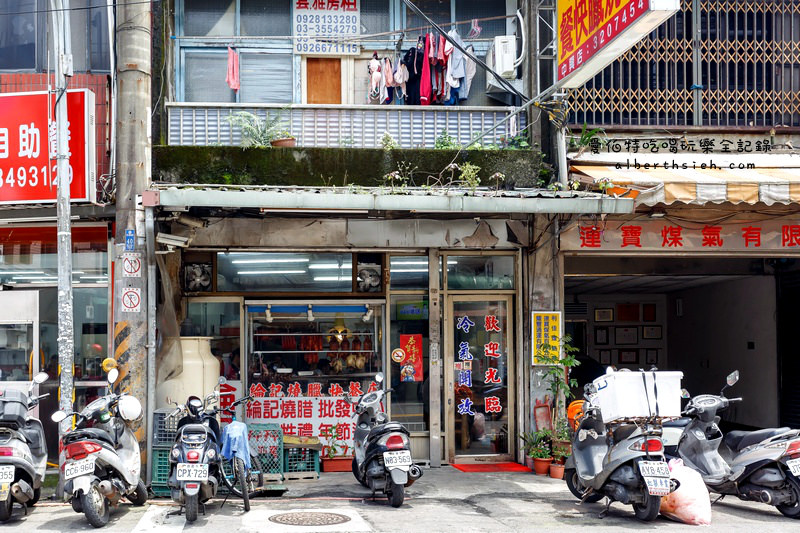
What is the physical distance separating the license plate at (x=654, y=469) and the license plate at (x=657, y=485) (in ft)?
0.13

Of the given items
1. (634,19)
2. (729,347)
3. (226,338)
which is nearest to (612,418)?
(634,19)

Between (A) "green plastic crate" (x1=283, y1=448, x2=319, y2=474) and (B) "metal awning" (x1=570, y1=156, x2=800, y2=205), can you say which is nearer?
(B) "metal awning" (x1=570, y1=156, x2=800, y2=205)

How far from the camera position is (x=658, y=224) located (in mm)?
12656

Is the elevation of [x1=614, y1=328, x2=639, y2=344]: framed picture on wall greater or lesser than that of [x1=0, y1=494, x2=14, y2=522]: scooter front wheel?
greater

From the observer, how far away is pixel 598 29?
978 cm

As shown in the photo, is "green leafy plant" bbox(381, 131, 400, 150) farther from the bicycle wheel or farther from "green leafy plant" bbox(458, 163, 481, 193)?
the bicycle wheel

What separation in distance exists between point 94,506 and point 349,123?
20.7 ft

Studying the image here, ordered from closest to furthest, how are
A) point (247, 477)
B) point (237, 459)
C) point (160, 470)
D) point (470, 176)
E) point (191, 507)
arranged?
1. point (191, 507)
2. point (237, 459)
3. point (247, 477)
4. point (160, 470)
5. point (470, 176)

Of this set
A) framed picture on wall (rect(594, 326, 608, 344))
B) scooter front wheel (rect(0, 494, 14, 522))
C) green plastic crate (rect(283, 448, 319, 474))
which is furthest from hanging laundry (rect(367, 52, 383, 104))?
framed picture on wall (rect(594, 326, 608, 344))

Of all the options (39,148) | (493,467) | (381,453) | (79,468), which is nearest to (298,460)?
(381,453)

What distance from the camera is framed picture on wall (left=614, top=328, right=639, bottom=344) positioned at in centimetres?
2167

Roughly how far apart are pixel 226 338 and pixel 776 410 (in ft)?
32.9

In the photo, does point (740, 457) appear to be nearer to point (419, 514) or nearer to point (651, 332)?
point (419, 514)

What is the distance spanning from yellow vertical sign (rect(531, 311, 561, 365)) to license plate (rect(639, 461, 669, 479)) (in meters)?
3.80
